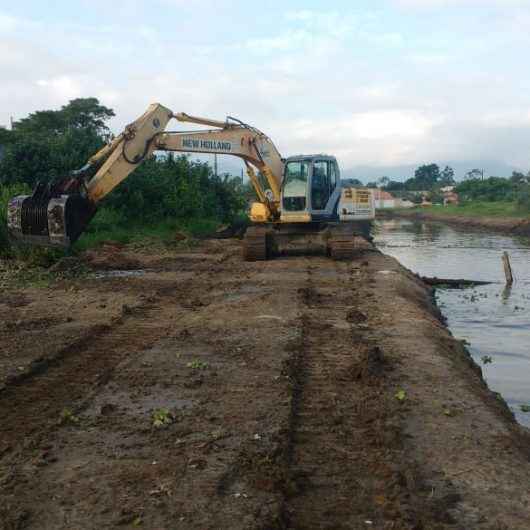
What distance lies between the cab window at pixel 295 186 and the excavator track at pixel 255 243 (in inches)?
38.3

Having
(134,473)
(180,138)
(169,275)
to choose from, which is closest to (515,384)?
(134,473)

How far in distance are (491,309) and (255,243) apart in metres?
6.38

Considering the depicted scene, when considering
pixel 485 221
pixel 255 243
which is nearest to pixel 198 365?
pixel 255 243

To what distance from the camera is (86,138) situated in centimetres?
2755

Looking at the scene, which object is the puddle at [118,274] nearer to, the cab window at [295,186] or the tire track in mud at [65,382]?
the cab window at [295,186]

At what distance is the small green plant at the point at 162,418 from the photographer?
5848 mm

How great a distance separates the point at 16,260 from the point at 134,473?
42.3 ft

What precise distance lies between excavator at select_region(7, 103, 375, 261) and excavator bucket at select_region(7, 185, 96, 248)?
0.03m

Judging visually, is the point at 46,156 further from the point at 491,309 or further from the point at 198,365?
the point at 198,365

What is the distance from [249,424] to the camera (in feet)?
19.2

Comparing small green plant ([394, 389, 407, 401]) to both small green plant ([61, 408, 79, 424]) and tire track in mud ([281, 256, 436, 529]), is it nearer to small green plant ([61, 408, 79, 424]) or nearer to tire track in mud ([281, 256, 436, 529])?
tire track in mud ([281, 256, 436, 529])

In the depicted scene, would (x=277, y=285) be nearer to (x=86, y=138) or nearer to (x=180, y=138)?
(x=180, y=138)

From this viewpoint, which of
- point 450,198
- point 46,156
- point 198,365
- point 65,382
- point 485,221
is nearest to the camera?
point 65,382

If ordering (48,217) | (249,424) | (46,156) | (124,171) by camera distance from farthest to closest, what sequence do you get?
(46,156)
(124,171)
(48,217)
(249,424)
